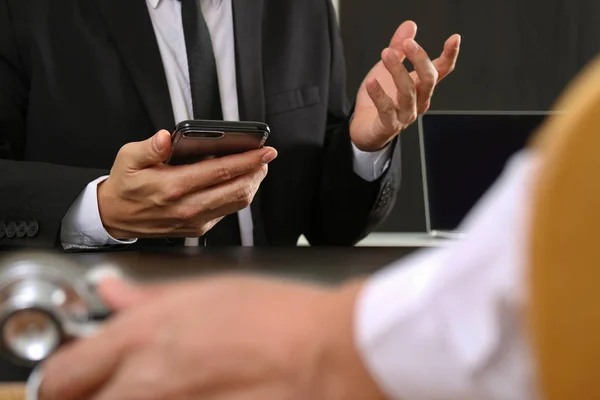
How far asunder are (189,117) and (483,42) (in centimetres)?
109

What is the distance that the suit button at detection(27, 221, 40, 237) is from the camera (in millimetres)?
833

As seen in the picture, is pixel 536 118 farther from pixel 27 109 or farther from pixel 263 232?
pixel 27 109

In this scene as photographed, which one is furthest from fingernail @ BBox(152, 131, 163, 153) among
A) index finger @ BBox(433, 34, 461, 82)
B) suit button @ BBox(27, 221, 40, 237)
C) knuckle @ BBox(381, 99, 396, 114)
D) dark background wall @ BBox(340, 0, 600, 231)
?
dark background wall @ BBox(340, 0, 600, 231)

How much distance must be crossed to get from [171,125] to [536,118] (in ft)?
2.80

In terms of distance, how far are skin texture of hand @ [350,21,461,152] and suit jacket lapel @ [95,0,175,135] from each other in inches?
11.6

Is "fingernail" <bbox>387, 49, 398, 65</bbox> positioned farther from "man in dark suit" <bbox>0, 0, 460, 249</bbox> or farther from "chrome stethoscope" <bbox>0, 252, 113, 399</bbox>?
"chrome stethoscope" <bbox>0, 252, 113, 399</bbox>

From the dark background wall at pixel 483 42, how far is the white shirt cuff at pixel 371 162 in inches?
30.8

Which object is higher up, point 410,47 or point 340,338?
point 410,47

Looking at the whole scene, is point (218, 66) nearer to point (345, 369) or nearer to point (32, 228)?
point (32, 228)

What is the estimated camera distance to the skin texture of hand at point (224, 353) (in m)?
0.23

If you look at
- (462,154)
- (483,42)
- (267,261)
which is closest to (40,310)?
(267,261)

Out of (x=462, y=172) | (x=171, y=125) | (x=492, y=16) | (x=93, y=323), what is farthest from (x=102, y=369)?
(x=492, y=16)

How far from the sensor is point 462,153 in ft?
4.78

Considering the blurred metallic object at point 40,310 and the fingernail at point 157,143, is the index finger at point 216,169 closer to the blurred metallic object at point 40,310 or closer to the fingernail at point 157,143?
the fingernail at point 157,143
